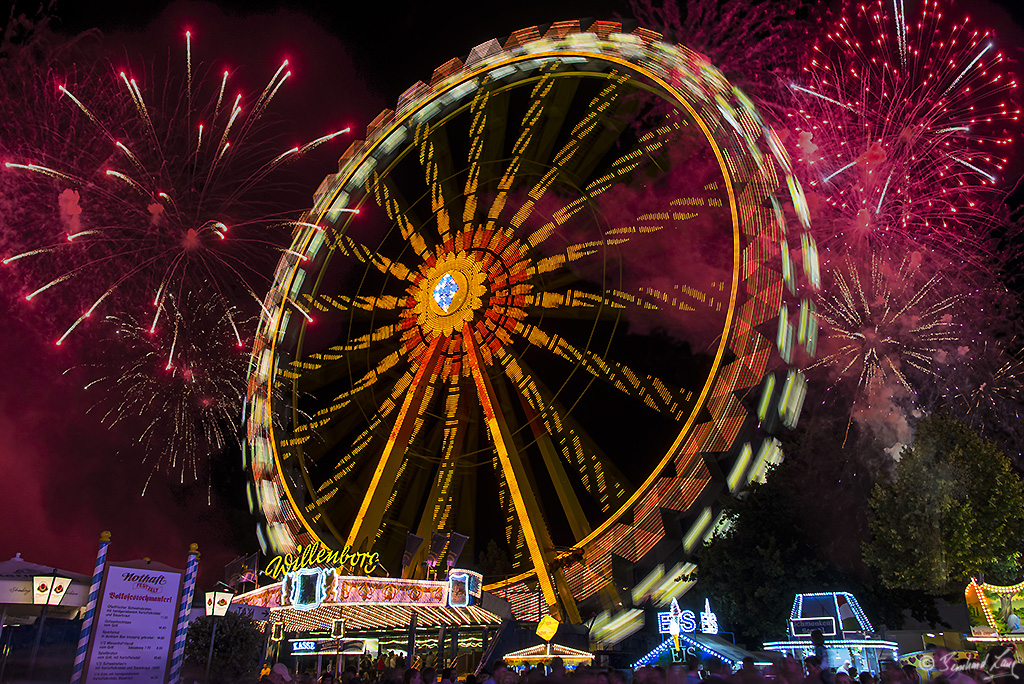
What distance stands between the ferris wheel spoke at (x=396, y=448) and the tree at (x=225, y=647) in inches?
150

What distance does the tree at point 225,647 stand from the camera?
548 inches

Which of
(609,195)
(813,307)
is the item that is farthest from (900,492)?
(609,195)

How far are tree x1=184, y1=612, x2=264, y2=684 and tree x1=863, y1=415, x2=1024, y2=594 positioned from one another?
13.5 metres

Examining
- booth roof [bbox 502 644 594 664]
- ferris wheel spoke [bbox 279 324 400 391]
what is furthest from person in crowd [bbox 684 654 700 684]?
ferris wheel spoke [bbox 279 324 400 391]

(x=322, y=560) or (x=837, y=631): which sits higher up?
(x=322, y=560)

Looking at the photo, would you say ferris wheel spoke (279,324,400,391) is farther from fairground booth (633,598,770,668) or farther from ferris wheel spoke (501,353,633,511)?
fairground booth (633,598,770,668)

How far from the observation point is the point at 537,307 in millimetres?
17391

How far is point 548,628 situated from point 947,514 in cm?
879

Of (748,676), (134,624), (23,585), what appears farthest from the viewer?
(23,585)

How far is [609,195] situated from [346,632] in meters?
14.1

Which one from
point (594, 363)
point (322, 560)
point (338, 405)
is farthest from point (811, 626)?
point (338, 405)

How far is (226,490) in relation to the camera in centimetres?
3559

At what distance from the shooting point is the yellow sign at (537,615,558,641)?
16.5 meters

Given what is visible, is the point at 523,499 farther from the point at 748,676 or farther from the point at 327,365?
the point at 748,676
